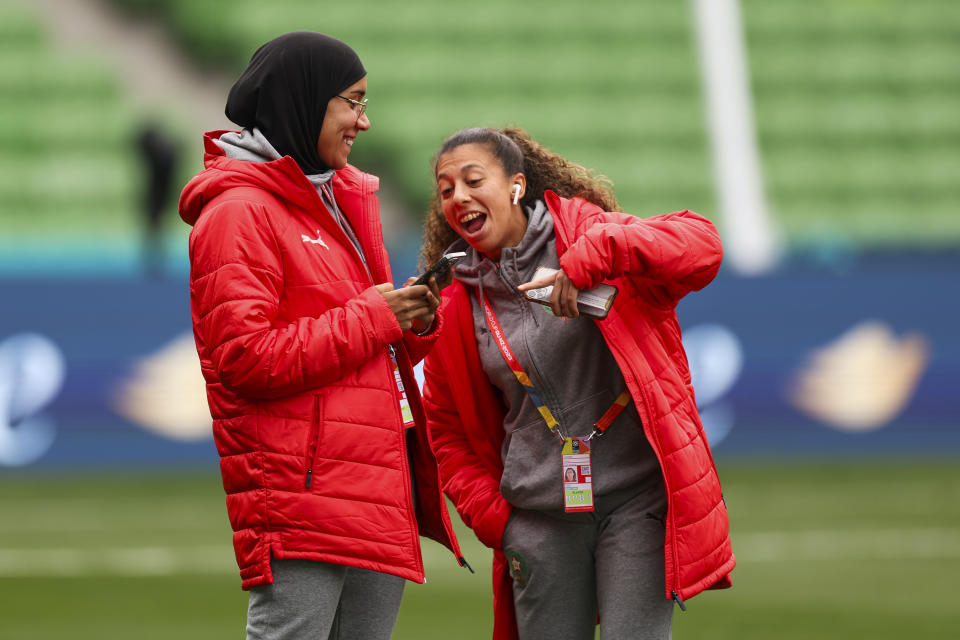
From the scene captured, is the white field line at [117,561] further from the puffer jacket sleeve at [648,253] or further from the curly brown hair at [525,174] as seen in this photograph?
the puffer jacket sleeve at [648,253]

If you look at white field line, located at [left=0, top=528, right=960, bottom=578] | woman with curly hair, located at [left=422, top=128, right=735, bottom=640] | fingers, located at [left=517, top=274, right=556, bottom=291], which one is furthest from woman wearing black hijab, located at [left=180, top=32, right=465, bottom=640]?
white field line, located at [left=0, top=528, right=960, bottom=578]

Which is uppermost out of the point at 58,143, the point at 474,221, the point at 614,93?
the point at 614,93

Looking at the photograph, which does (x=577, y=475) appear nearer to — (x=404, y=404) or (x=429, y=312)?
(x=404, y=404)

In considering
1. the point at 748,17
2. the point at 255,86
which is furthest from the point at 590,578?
the point at 748,17

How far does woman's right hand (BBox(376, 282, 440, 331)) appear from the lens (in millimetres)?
3131

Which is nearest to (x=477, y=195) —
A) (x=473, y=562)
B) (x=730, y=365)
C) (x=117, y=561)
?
(x=473, y=562)

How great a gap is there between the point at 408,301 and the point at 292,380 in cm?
36

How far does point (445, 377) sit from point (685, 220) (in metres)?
0.81

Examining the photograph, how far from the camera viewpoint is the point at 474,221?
11.8 ft

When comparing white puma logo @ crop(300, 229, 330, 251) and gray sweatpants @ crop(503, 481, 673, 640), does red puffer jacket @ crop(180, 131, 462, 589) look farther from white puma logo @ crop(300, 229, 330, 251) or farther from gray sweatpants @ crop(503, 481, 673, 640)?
gray sweatpants @ crop(503, 481, 673, 640)

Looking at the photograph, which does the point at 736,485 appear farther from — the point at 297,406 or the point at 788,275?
the point at 297,406

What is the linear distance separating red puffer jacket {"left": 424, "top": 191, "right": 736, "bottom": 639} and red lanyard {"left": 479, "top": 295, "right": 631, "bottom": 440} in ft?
0.34

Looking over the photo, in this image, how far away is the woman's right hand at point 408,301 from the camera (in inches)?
123

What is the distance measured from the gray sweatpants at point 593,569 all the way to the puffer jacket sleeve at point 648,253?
0.58 m
